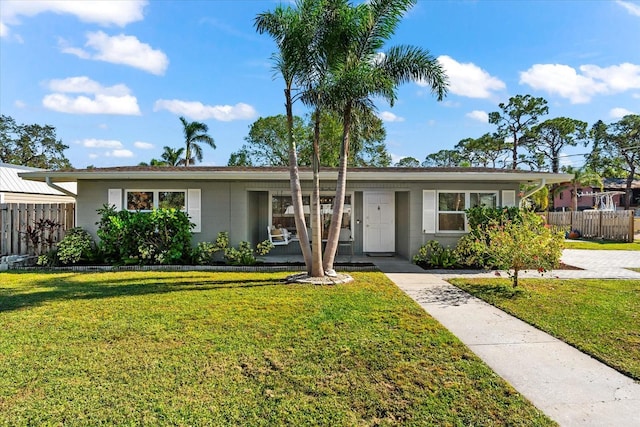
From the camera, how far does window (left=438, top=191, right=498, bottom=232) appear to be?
10.8 meters

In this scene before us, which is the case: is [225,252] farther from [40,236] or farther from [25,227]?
[25,227]

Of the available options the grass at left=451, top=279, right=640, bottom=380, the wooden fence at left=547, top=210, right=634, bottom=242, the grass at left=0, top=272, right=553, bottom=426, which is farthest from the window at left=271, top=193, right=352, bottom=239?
the wooden fence at left=547, top=210, right=634, bottom=242

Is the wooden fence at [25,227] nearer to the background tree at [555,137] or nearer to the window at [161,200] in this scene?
the window at [161,200]

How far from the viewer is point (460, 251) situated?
10.2 m

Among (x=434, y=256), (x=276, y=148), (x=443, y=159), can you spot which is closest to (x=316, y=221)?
(x=434, y=256)

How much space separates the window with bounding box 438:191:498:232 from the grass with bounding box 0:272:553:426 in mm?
5179

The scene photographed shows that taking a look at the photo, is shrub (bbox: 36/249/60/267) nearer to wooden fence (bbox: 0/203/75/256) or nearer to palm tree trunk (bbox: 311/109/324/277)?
wooden fence (bbox: 0/203/75/256)

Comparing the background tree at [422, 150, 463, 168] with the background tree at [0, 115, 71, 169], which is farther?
the background tree at [422, 150, 463, 168]

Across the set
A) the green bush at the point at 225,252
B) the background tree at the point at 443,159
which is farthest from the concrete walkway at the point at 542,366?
the background tree at the point at 443,159

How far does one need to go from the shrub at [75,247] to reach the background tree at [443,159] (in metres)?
52.4

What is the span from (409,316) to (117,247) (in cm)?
804

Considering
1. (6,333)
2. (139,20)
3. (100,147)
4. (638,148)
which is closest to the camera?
(6,333)

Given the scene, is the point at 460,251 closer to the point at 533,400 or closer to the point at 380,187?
the point at 380,187

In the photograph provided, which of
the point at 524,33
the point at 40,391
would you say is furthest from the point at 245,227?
the point at 524,33
